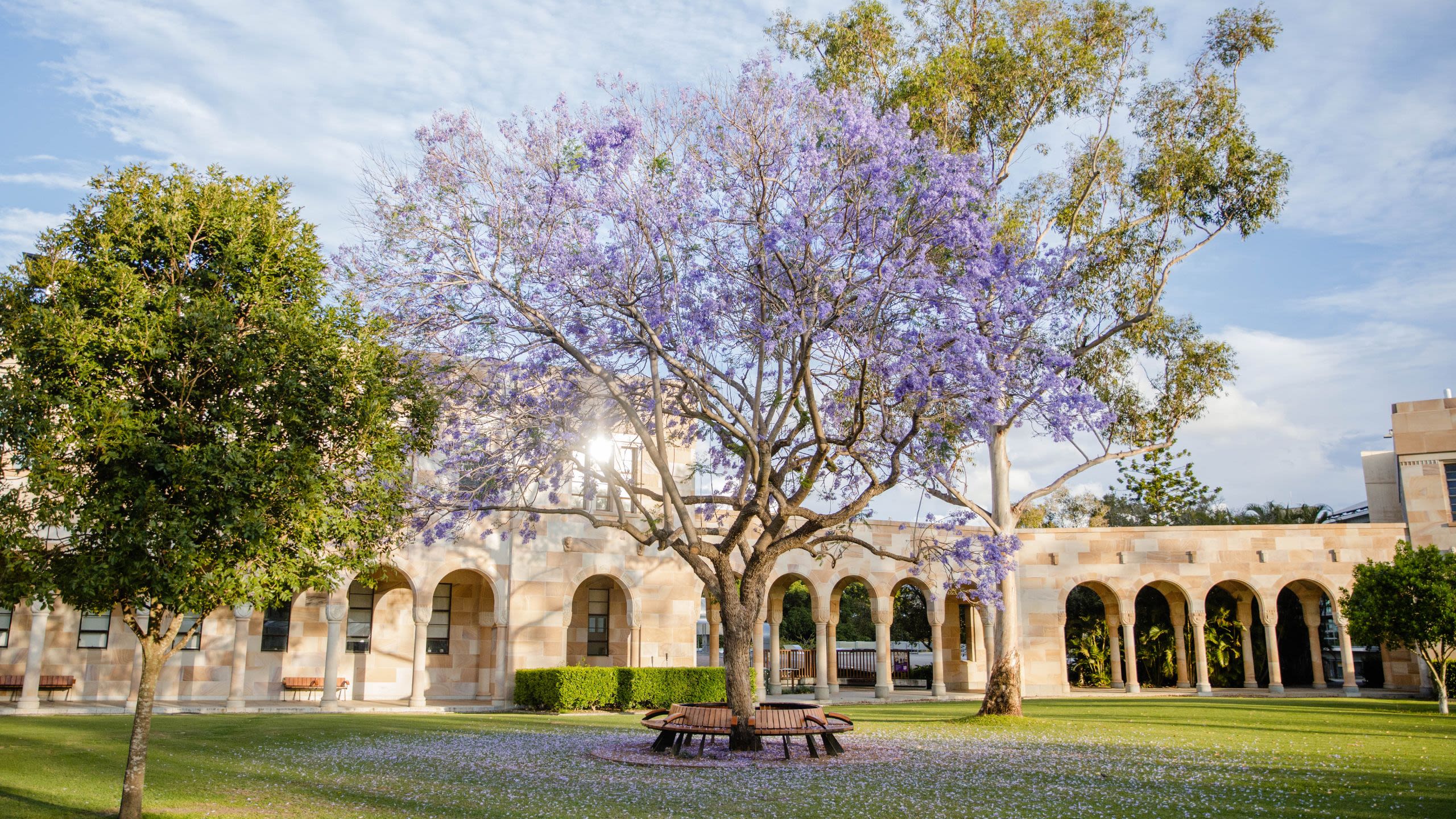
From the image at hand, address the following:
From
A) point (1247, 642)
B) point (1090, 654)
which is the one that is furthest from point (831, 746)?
point (1090, 654)

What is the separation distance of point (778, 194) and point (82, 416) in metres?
8.89

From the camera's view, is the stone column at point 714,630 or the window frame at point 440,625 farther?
the stone column at point 714,630

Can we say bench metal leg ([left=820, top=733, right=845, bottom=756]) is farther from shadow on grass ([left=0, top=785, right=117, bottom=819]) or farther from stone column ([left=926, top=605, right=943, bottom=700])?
stone column ([left=926, top=605, right=943, bottom=700])

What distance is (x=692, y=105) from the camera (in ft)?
46.7

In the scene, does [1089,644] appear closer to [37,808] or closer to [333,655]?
[333,655]

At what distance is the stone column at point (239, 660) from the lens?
70.9 feet

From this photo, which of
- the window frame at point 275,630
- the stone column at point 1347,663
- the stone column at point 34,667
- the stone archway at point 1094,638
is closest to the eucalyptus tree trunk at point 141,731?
the stone column at point 34,667

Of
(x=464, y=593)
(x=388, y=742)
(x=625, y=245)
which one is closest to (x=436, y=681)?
(x=464, y=593)

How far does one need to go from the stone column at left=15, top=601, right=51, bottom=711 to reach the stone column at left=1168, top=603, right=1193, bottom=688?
31073mm

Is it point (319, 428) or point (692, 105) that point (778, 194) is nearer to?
point (692, 105)

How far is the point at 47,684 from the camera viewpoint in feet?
70.9

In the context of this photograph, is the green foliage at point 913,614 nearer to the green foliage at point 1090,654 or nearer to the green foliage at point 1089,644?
the green foliage at point 1089,644

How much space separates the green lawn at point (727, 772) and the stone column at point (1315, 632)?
1348cm

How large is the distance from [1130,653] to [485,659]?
19274 millimetres
